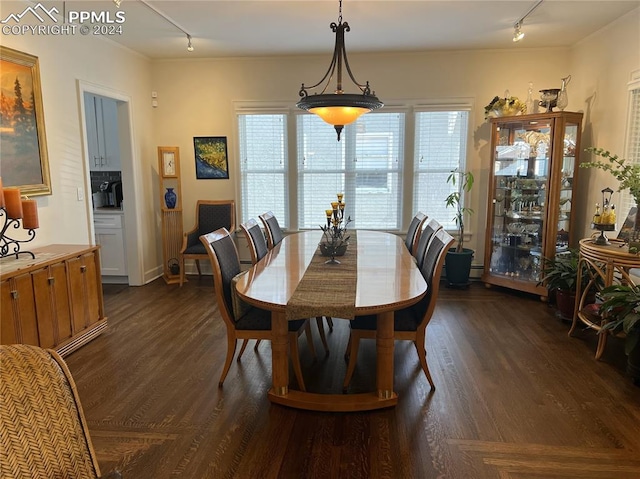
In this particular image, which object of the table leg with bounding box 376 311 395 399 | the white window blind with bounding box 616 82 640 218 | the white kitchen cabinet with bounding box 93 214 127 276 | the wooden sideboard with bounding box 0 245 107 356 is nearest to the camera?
the table leg with bounding box 376 311 395 399

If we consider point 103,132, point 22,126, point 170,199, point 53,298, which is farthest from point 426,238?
point 103,132

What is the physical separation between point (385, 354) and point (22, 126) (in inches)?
127

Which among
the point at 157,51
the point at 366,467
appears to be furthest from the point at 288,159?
the point at 366,467

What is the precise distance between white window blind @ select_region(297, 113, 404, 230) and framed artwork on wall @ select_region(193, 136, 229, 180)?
97 centimetres

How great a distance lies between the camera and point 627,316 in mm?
2723

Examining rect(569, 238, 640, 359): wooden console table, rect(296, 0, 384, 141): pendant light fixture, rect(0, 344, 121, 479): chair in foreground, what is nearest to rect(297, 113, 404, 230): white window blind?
rect(296, 0, 384, 141): pendant light fixture

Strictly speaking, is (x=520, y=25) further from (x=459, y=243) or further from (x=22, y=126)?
(x=22, y=126)

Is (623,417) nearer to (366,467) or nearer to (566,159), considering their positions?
(366,467)

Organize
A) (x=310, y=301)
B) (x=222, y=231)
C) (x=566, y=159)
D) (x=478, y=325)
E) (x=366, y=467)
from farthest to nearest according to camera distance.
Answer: (x=566, y=159), (x=478, y=325), (x=222, y=231), (x=310, y=301), (x=366, y=467)

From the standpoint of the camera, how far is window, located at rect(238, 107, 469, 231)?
17.4 feet

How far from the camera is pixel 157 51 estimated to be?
5.05 meters

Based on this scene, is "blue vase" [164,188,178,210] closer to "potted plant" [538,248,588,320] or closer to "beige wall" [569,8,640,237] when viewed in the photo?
"potted plant" [538,248,588,320]

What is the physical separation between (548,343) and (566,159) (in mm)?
2057

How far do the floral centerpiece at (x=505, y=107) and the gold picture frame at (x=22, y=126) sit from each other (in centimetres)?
446
